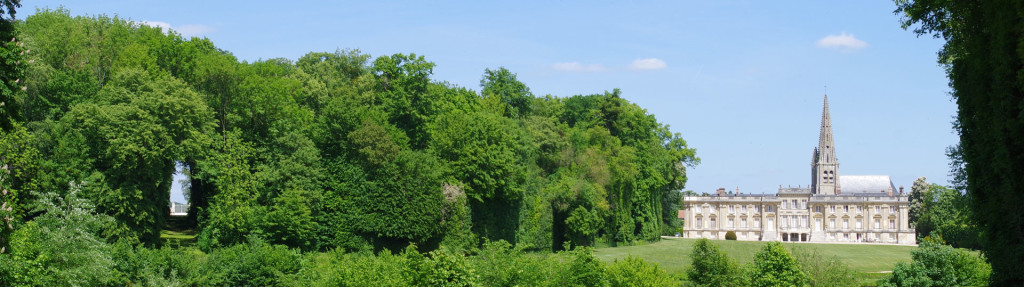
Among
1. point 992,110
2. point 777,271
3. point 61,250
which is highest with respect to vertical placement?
point 992,110

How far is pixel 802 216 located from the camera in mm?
140750

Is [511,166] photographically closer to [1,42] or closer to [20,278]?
[20,278]

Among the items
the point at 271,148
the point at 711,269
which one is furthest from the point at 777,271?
the point at 271,148

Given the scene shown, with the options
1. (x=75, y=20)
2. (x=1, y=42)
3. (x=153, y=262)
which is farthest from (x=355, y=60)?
(x=1, y=42)

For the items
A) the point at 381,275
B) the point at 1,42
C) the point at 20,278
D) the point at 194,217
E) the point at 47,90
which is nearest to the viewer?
the point at 1,42

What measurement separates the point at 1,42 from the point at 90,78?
22326mm

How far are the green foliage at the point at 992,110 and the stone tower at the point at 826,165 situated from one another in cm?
12899

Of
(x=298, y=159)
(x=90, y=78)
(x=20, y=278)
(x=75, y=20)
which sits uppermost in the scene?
(x=75, y=20)

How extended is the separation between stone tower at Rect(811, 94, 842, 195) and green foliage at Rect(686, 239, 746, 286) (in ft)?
370

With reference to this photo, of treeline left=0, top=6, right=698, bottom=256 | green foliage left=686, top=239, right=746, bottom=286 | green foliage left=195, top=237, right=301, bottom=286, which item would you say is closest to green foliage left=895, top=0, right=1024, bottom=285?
green foliage left=686, top=239, right=746, bottom=286

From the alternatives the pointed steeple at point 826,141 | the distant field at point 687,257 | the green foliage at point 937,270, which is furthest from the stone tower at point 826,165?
the green foliage at point 937,270

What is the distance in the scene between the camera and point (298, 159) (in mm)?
49625

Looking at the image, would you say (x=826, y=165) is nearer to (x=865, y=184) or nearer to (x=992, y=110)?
(x=865, y=184)

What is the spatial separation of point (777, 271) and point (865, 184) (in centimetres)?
12208
